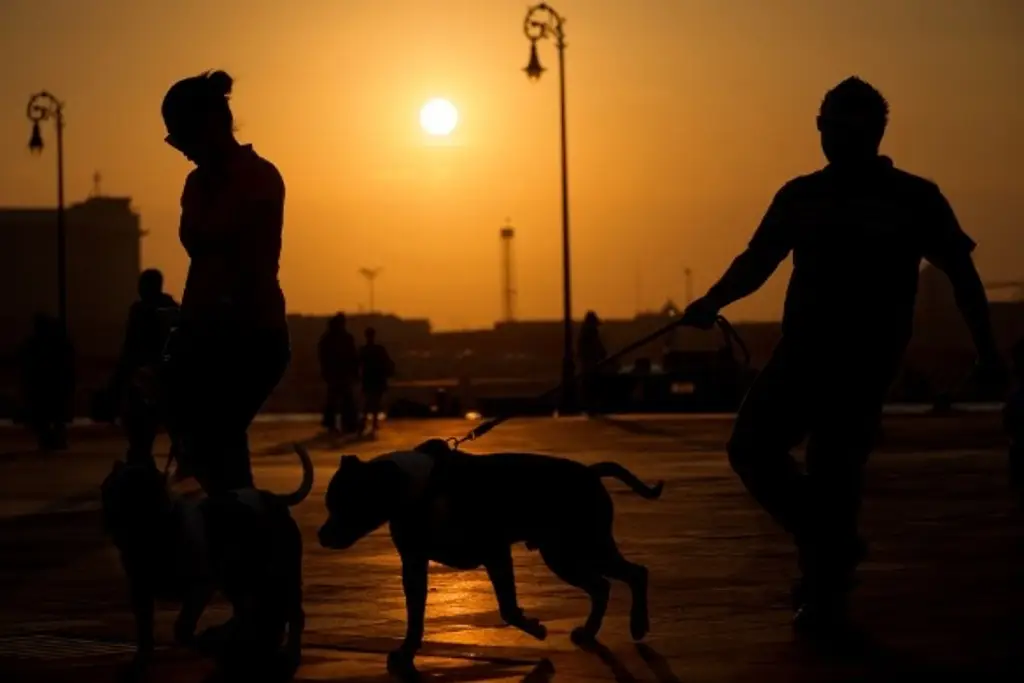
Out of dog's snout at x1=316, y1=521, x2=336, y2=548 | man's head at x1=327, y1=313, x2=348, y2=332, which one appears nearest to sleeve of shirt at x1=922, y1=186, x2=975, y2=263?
dog's snout at x1=316, y1=521, x2=336, y2=548

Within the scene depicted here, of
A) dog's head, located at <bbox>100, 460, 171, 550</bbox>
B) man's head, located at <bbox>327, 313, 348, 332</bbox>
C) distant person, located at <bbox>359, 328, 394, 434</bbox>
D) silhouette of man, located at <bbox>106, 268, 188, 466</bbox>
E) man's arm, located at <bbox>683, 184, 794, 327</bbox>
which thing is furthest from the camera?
distant person, located at <bbox>359, 328, 394, 434</bbox>

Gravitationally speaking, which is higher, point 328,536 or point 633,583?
point 328,536

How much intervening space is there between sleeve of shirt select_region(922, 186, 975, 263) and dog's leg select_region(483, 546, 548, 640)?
7.25 feet

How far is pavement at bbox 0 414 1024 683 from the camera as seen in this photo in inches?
338

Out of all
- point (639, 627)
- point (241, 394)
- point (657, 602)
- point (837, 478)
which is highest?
point (241, 394)

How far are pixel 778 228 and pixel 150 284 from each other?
815 cm

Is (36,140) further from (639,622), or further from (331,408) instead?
(639,622)

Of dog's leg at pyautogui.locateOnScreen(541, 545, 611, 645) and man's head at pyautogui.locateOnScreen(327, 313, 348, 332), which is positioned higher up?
man's head at pyautogui.locateOnScreen(327, 313, 348, 332)

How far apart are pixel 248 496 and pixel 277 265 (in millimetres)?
1059

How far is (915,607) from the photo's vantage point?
10344mm

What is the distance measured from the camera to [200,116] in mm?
8969

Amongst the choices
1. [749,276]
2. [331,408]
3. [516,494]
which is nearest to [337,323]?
[331,408]

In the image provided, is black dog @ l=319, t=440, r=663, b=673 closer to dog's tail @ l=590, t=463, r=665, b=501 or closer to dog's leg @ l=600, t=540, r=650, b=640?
dog's leg @ l=600, t=540, r=650, b=640

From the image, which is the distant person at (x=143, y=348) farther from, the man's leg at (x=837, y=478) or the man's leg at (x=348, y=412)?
the man's leg at (x=348, y=412)
